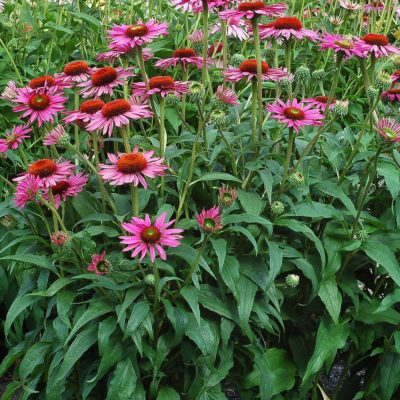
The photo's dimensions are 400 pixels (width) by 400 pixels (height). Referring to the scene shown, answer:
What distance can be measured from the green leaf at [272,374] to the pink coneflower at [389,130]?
70 cm

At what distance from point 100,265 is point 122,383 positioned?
306 mm

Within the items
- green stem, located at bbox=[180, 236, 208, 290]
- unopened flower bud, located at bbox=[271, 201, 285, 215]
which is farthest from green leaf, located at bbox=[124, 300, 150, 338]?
unopened flower bud, located at bbox=[271, 201, 285, 215]

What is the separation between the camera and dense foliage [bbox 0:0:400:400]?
1849 mm

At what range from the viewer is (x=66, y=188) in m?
2.02

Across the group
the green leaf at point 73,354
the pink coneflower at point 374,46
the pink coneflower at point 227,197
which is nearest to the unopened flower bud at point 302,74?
the pink coneflower at point 374,46

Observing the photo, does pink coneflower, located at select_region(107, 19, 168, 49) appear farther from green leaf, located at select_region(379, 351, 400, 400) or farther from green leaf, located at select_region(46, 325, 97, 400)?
green leaf, located at select_region(379, 351, 400, 400)

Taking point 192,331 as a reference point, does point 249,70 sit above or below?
above

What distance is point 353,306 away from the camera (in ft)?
6.97

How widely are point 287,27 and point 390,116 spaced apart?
1.98 feet

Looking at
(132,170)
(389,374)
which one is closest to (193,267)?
(132,170)

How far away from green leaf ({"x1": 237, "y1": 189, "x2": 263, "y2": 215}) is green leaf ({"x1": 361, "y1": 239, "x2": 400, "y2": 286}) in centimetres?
32

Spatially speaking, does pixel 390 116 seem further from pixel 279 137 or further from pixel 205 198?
pixel 205 198

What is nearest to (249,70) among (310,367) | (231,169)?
(231,169)

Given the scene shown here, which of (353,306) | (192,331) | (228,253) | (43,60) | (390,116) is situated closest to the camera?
(192,331)
